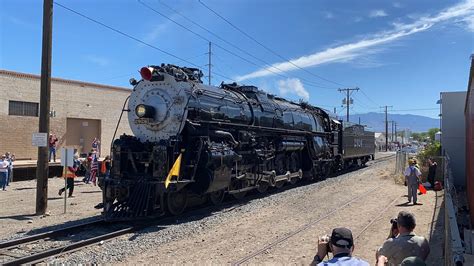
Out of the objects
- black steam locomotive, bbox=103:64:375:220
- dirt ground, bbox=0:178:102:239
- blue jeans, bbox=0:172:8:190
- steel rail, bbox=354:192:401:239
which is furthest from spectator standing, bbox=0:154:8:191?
steel rail, bbox=354:192:401:239

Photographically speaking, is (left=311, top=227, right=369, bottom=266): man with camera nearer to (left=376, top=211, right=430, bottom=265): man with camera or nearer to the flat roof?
(left=376, top=211, right=430, bottom=265): man with camera

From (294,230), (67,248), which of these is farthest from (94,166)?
(294,230)

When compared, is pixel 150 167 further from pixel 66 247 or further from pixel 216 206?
pixel 66 247

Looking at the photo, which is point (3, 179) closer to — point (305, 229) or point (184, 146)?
point (184, 146)

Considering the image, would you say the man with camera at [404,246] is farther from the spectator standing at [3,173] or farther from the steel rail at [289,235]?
the spectator standing at [3,173]

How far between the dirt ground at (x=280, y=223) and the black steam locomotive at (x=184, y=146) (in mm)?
1326

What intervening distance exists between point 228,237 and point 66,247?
307 centimetres

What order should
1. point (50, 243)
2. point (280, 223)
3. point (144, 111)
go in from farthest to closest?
point (144, 111) < point (280, 223) < point (50, 243)

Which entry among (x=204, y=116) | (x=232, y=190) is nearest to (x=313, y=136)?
(x=232, y=190)

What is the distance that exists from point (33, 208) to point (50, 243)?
17.1 ft

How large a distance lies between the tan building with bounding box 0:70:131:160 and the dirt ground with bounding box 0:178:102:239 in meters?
9.54

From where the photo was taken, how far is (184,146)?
34.6 ft

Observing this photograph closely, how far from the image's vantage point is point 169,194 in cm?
995

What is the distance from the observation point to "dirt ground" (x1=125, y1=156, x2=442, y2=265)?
23.4ft
